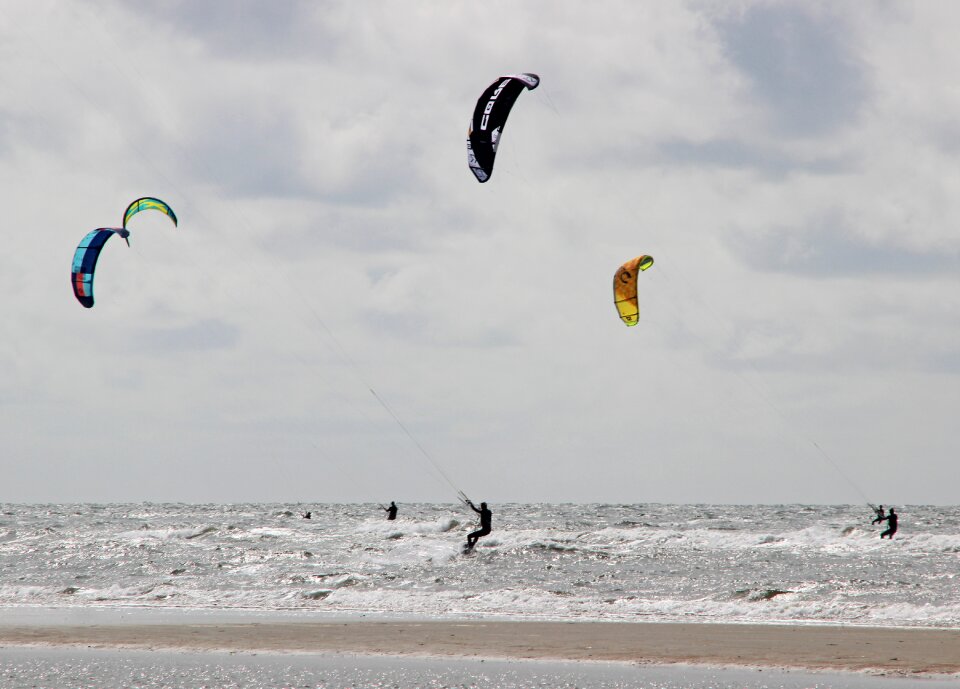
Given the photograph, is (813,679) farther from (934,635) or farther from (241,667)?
(241,667)

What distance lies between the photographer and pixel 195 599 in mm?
19953

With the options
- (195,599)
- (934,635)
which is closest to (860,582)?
(934,635)

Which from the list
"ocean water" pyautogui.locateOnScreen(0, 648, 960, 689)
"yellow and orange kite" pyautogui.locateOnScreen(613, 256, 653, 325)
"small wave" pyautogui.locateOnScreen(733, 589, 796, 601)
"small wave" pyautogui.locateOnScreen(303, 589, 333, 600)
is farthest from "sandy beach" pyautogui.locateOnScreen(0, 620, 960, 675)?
"yellow and orange kite" pyautogui.locateOnScreen(613, 256, 653, 325)

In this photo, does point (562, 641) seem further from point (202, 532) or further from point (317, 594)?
point (202, 532)

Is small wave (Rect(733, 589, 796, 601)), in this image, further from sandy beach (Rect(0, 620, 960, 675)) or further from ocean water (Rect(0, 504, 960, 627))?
sandy beach (Rect(0, 620, 960, 675))

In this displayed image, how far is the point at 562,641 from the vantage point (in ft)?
46.1

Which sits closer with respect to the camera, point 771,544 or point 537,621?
point 537,621

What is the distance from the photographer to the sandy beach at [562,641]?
1252 centimetres

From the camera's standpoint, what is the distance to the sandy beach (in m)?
12.5

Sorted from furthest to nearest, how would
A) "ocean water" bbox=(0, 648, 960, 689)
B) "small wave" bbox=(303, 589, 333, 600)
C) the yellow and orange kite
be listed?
the yellow and orange kite, "small wave" bbox=(303, 589, 333, 600), "ocean water" bbox=(0, 648, 960, 689)

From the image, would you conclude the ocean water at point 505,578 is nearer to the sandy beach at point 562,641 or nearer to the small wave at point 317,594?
the small wave at point 317,594

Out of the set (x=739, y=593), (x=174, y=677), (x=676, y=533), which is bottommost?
(x=174, y=677)

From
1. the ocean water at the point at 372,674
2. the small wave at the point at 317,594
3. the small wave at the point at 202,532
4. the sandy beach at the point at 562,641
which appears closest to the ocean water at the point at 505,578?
the small wave at the point at 317,594

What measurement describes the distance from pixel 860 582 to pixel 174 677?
1431 cm
